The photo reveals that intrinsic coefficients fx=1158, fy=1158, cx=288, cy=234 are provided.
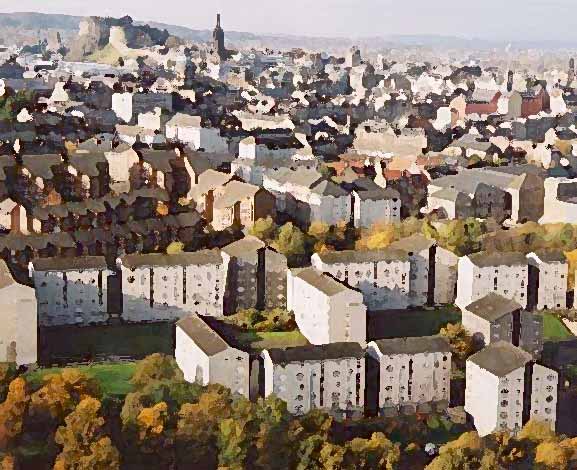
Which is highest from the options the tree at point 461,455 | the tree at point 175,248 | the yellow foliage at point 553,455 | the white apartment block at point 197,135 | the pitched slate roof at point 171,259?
the white apartment block at point 197,135

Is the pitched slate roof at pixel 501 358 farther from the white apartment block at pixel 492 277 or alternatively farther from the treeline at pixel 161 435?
the white apartment block at pixel 492 277

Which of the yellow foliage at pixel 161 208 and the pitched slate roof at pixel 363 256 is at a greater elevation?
the yellow foliage at pixel 161 208

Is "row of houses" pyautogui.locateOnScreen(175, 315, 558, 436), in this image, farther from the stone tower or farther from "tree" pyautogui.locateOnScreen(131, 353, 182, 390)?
the stone tower

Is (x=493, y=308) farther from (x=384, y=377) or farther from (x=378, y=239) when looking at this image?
(x=378, y=239)

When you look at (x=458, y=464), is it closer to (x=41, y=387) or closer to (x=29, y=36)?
(x=41, y=387)

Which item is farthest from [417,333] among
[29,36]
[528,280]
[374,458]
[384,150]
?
[29,36]

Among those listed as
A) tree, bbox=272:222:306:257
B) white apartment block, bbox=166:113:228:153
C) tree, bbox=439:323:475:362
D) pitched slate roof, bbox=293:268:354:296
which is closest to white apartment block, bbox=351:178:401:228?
tree, bbox=272:222:306:257

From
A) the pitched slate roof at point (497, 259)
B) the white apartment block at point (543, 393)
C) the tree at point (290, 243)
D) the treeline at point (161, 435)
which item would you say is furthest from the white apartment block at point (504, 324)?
the tree at point (290, 243)
